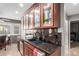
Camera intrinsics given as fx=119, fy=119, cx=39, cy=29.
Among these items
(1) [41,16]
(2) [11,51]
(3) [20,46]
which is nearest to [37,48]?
(3) [20,46]

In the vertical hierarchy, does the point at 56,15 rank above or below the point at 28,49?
above

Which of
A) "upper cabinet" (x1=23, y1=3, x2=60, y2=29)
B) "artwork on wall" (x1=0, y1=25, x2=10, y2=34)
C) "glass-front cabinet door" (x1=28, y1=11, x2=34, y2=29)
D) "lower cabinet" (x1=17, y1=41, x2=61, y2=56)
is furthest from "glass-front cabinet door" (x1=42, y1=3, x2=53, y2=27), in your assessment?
"artwork on wall" (x1=0, y1=25, x2=10, y2=34)

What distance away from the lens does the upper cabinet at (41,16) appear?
2.00 metres

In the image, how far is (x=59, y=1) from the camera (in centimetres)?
202

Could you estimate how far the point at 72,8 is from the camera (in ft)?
6.60

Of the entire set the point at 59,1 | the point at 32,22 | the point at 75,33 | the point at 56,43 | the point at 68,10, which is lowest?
the point at 56,43

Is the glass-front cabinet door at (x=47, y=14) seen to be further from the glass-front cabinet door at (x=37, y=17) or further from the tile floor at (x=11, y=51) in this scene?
the tile floor at (x=11, y=51)

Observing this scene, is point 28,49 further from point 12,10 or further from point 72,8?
point 72,8

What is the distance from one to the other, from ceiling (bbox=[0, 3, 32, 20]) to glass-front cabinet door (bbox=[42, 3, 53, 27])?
0.28 meters

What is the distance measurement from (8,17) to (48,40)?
789 millimetres

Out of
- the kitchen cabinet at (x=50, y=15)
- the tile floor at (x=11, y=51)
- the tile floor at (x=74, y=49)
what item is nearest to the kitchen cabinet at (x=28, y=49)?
the tile floor at (x=11, y=51)

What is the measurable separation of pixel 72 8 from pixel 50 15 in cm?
39

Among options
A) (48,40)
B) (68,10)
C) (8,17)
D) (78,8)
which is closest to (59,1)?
(68,10)

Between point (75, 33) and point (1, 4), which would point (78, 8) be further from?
point (1, 4)
